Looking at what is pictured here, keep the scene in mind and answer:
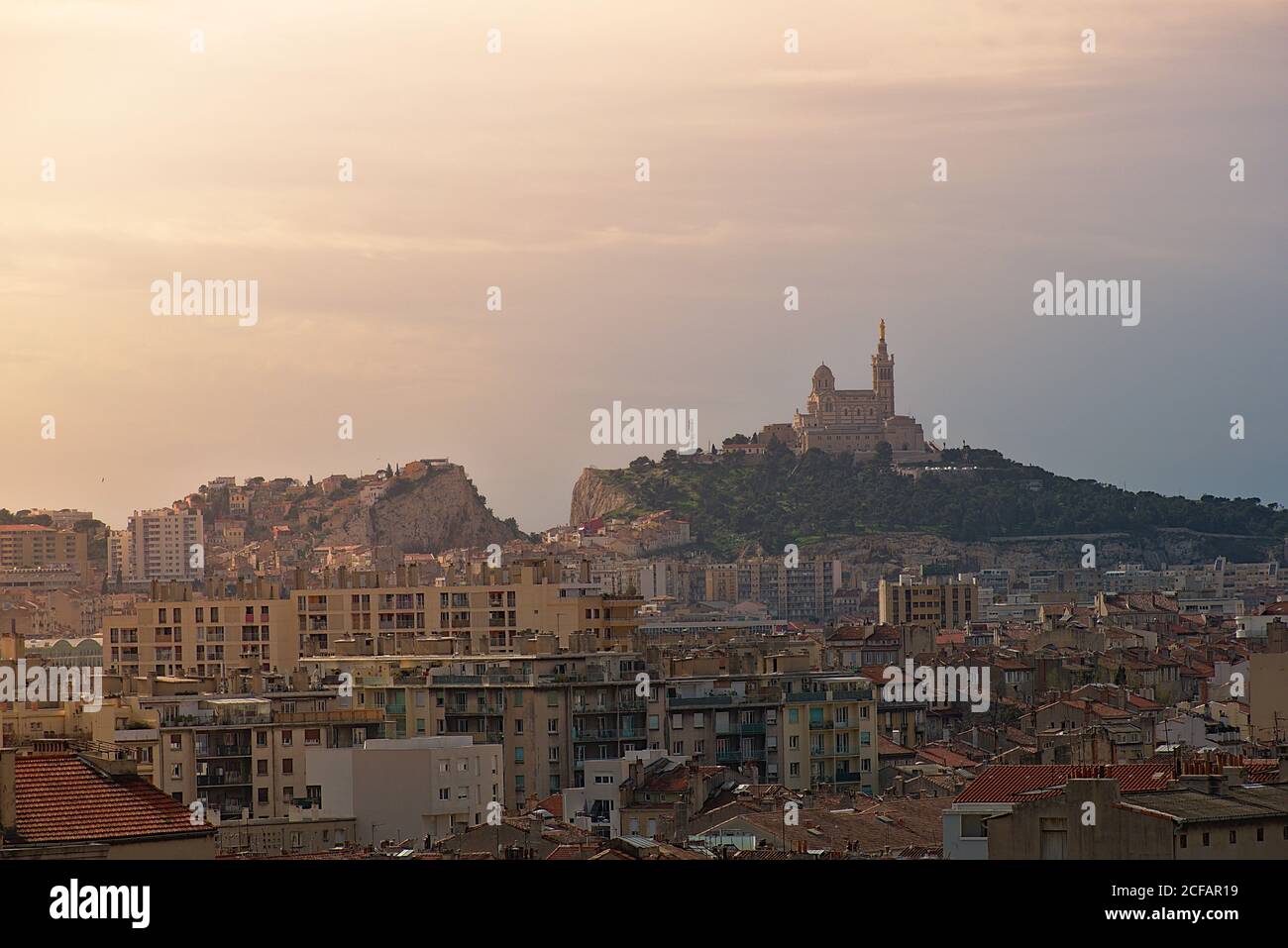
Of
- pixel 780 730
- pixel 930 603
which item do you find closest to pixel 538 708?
pixel 780 730

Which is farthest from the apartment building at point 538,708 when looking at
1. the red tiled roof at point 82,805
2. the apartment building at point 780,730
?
the red tiled roof at point 82,805

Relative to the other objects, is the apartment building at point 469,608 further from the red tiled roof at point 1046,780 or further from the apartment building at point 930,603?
the apartment building at point 930,603

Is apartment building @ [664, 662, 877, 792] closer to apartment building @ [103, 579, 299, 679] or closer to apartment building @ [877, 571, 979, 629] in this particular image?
apartment building @ [103, 579, 299, 679]

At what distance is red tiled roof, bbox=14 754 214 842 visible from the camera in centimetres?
1477

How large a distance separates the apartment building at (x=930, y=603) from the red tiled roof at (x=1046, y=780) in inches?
4702

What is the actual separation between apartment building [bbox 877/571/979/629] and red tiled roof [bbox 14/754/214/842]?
131 m

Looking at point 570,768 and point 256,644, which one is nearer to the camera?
point 570,768

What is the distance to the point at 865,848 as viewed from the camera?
31.7 metres

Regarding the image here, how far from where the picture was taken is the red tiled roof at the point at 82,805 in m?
14.8

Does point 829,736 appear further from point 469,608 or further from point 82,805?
point 82,805

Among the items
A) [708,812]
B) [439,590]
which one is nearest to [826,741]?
[708,812]
